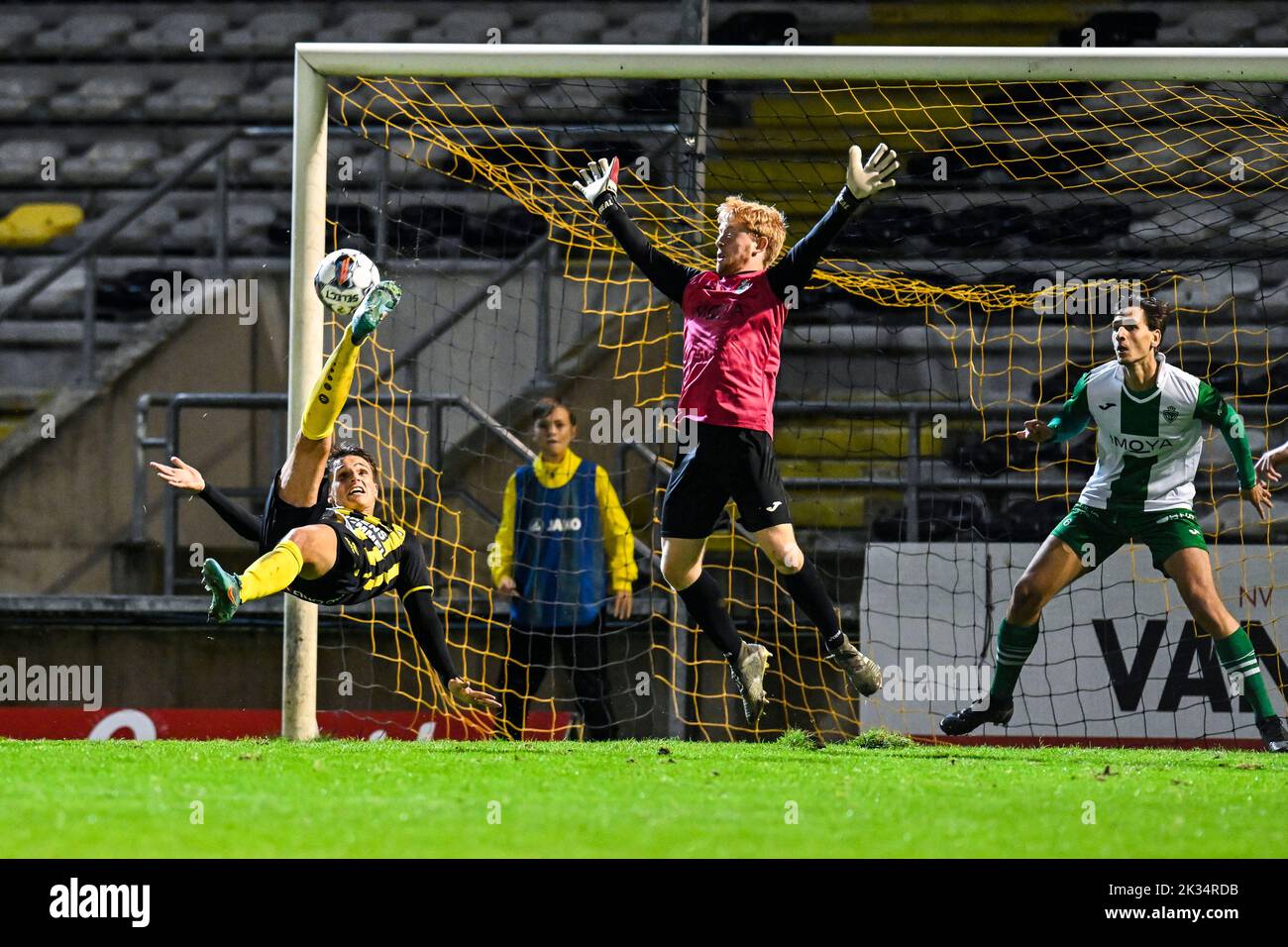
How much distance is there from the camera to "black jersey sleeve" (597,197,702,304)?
5969 mm

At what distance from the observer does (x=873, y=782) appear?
4.82m

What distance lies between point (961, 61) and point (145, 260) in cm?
654

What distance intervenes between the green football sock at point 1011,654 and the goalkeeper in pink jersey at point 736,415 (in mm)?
1005

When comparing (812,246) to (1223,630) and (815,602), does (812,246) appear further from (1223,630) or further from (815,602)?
(1223,630)

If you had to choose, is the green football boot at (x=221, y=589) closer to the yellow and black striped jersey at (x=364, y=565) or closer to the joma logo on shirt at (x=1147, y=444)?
the yellow and black striped jersey at (x=364, y=565)

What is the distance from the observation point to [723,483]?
5812 mm

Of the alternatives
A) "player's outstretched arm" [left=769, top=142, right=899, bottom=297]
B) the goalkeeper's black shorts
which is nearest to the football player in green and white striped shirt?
the goalkeeper's black shorts

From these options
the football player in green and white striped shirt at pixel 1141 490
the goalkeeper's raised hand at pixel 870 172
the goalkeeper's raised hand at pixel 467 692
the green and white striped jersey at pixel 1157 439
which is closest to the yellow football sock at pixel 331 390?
the goalkeeper's raised hand at pixel 467 692

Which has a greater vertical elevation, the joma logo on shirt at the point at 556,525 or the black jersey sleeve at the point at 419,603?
the joma logo on shirt at the point at 556,525

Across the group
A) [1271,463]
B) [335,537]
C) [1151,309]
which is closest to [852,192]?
[1151,309]

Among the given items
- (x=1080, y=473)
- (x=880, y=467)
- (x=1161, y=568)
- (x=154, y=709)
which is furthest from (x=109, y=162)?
(x=1161, y=568)

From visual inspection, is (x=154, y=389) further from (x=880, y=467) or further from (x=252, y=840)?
(x=252, y=840)

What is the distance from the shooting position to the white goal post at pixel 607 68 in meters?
6.50
